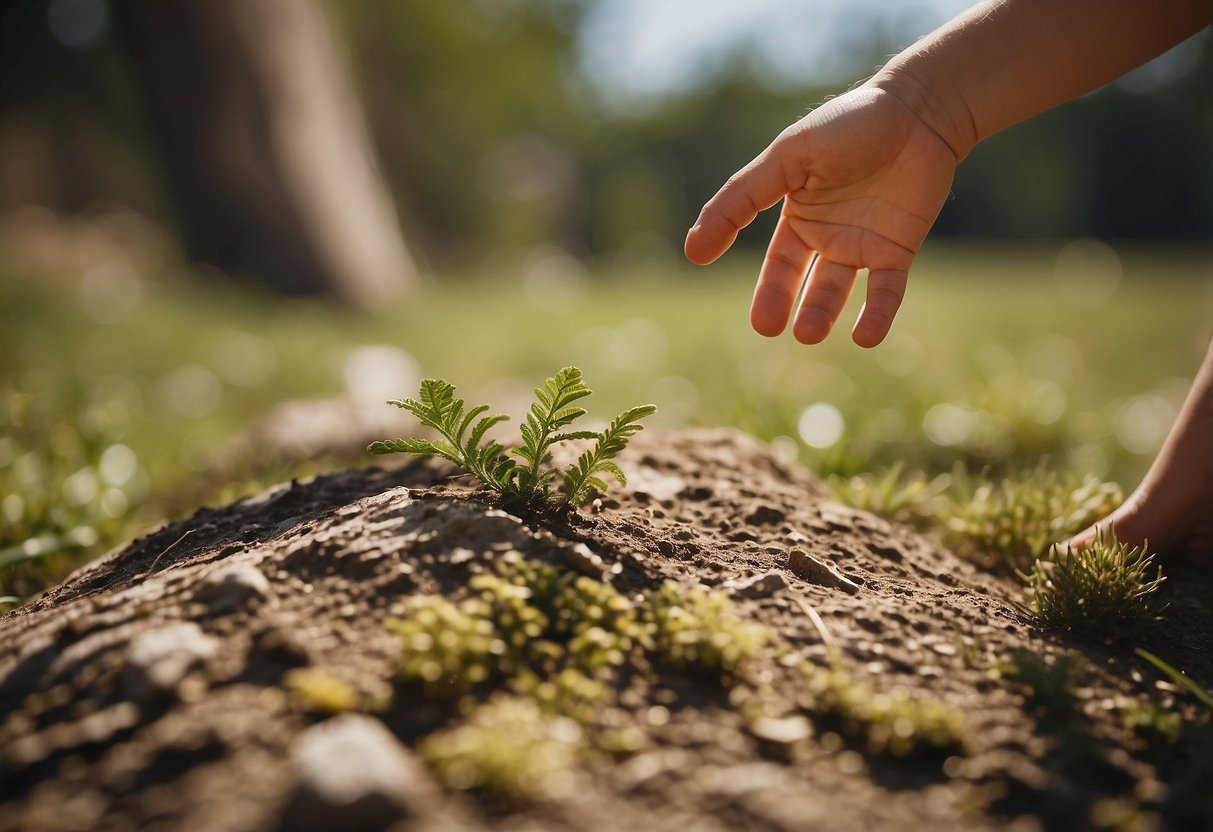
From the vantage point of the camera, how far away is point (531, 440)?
1.77 metres

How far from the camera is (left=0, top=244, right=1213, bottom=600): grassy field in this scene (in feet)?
11.1

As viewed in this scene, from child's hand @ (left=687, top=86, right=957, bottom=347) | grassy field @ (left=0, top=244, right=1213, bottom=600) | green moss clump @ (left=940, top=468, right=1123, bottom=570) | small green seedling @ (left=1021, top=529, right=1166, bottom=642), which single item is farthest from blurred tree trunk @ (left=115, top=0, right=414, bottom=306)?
small green seedling @ (left=1021, top=529, right=1166, bottom=642)

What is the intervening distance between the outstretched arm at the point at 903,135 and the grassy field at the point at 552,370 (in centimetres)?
98

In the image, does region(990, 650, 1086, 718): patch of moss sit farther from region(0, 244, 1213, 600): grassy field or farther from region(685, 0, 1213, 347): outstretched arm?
region(0, 244, 1213, 600): grassy field

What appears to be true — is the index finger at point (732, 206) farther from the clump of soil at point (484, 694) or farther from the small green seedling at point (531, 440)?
the clump of soil at point (484, 694)

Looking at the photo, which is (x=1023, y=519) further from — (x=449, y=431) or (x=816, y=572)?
(x=449, y=431)

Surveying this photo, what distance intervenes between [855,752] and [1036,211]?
24880mm

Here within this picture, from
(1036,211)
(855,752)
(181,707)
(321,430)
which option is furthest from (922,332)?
(1036,211)

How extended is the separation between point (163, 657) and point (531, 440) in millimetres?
793

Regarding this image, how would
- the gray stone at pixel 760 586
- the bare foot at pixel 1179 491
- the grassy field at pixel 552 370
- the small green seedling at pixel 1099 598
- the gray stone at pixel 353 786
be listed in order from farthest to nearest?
the grassy field at pixel 552 370, the bare foot at pixel 1179 491, the small green seedling at pixel 1099 598, the gray stone at pixel 760 586, the gray stone at pixel 353 786

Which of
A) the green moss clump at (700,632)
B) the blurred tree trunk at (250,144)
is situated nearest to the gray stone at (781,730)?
the green moss clump at (700,632)

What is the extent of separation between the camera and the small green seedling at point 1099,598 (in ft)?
5.75

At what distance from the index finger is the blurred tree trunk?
705cm

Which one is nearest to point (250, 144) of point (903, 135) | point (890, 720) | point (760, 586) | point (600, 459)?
point (903, 135)
